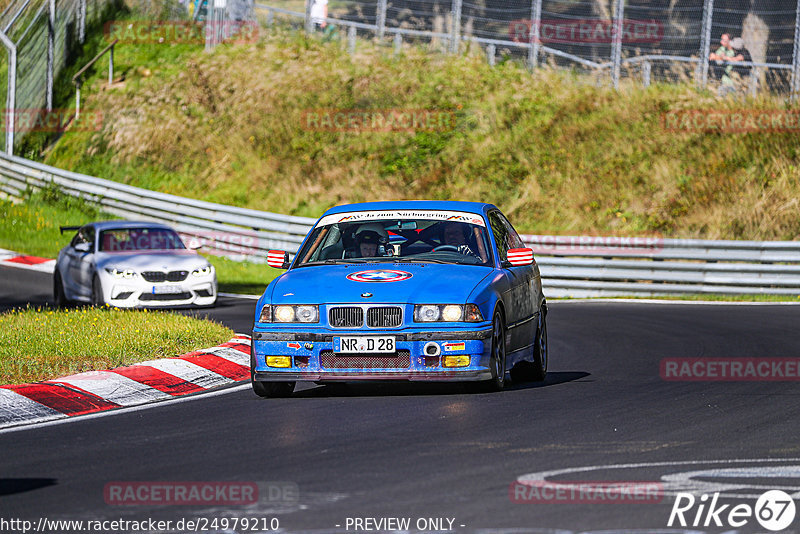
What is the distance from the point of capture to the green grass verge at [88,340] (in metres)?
11.5

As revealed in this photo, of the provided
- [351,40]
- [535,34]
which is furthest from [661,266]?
[351,40]

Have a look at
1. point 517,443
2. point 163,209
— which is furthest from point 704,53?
point 517,443

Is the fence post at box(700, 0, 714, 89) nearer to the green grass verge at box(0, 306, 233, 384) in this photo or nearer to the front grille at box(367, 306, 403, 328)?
the green grass verge at box(0, 306, 233, 384)

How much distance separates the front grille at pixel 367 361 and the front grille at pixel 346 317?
0.74 ft

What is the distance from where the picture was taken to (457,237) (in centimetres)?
1130

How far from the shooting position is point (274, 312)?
1024 cm

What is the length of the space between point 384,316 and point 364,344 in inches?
10.2

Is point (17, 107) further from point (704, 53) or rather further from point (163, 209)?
point (704, 53)

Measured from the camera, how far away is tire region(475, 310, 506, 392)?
10.2 m

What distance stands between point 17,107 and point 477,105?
12.8 metres

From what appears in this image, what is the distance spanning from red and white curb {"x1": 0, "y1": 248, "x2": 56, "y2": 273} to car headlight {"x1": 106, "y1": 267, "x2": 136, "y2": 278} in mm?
7452

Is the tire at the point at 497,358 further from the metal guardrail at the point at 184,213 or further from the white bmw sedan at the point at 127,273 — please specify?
the metal guardrail at the point at 184,213

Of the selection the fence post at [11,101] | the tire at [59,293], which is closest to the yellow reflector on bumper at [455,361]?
the tire at [59,293]

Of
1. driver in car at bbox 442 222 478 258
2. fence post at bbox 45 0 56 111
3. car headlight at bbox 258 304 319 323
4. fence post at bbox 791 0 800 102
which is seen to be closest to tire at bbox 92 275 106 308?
driver in car at bbox 442 222 478 258
